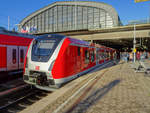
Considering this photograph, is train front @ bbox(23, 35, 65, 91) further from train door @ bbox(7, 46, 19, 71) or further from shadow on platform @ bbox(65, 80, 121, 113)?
train door @ bbox(7, 46, 19, 71)

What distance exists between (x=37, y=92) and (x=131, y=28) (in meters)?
22.2

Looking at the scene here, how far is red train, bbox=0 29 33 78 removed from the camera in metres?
A: 9.09

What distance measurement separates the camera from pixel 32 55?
281 inches

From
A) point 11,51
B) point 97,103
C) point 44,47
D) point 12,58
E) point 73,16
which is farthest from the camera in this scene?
point 73,16

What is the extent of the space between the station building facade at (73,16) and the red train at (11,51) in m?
26.5

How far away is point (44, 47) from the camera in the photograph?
7039 mm

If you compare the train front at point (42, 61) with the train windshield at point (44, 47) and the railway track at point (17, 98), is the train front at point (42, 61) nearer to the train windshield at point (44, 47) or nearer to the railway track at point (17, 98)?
the train windshield at point (44, 47)

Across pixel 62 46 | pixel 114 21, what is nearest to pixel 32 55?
pixel 62 46

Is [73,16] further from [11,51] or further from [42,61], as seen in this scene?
[42,61]

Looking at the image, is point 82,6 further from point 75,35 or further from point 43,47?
point 43,47

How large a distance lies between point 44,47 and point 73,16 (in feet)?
128

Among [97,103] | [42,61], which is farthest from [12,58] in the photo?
[97,103]

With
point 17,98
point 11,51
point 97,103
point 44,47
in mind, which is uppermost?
point 44,47

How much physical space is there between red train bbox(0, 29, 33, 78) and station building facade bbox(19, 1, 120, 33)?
26.5 meters
